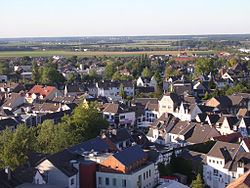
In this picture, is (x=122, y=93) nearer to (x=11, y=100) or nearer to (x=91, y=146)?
(x=11, y=100)

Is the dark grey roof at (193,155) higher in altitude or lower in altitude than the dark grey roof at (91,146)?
lower

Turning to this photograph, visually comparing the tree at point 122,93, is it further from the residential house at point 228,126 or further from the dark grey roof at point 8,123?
the residential house at point 228,126

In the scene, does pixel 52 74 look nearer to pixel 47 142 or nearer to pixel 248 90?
pixel 248 90

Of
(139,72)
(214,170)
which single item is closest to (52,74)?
(139,72)

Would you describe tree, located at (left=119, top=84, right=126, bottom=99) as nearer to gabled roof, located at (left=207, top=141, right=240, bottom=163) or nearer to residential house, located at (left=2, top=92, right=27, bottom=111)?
residential house, located at (left=2, top=92, right=27, bottom=111)

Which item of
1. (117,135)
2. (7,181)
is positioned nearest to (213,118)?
(117,135)

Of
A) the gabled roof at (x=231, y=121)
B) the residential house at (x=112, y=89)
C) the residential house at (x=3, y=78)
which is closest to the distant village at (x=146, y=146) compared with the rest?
the gabled roof at (x=231, y=121)
